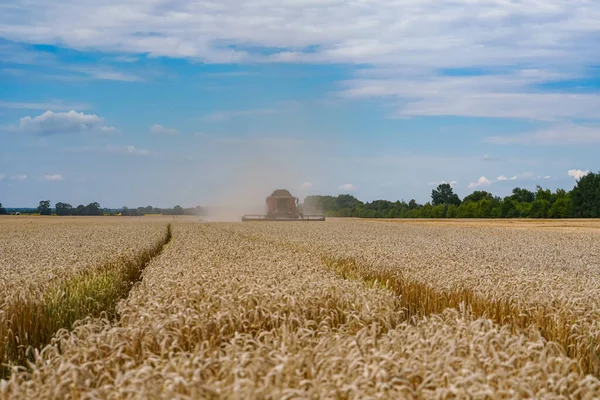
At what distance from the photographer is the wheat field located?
4.93 meters

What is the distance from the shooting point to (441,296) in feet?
39.2

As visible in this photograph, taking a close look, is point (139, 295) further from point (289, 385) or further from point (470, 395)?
point (470, 395)

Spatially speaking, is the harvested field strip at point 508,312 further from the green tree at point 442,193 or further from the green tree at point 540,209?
the green tree at point 442,193

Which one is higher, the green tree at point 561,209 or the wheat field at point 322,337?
the green tree at point 561,209

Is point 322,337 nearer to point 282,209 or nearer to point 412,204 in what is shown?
point 282,209

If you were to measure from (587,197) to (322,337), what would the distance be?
9359 centimetres

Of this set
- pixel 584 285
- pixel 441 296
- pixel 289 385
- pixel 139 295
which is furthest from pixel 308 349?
pixel 584 285

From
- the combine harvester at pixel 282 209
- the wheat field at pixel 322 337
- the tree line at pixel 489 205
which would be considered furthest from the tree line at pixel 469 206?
the wheat field at pixel 322 337

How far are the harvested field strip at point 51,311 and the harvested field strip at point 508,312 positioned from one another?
5.02 meters

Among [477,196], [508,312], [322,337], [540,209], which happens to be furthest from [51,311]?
[477,196]

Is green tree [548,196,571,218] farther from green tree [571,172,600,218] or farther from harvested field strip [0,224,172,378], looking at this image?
harvested field strip [0,224,172,378]

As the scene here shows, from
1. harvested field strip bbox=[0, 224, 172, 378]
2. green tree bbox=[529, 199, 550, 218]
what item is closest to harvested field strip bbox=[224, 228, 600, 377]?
harvested field strip bbox=[0, 224, 172, 378]

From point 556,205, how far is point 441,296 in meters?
90.7

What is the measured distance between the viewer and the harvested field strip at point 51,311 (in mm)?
9188
